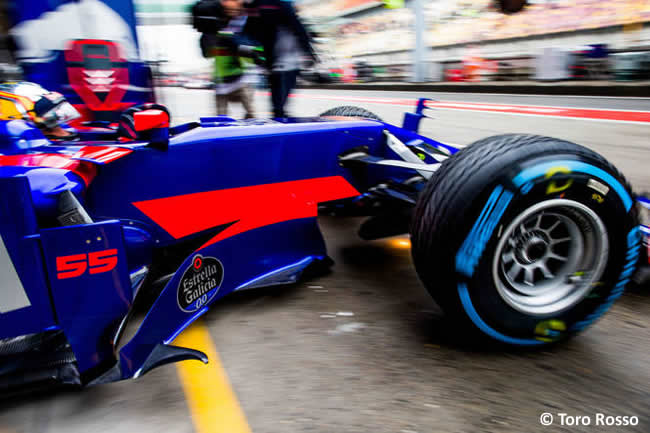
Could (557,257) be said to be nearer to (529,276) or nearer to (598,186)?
(529,276)

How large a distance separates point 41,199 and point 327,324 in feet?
3.84

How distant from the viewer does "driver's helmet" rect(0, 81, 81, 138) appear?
2203 mm

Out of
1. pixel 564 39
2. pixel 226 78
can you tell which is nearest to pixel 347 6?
pixel 564 39

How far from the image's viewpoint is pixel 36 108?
2281mm

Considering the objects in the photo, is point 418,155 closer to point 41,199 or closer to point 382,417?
point 382,417

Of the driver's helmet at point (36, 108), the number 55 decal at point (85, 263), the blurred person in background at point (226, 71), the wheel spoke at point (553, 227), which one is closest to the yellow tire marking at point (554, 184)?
the wheel spoke at point (553, 227)

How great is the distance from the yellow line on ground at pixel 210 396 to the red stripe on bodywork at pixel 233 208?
0.48 meters

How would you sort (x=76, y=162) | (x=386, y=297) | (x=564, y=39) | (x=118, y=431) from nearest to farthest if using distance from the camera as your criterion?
(x=118, y=431), (x=76, y=162), (x=386, y=297), (x=564, y=39)

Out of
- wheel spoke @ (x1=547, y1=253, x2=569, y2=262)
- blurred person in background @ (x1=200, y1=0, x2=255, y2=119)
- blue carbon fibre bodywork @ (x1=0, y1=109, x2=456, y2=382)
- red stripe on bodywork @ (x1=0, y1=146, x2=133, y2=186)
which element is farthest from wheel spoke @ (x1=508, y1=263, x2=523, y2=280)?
blurred person in background @ (x1=200, y1=0, x2=255, y2=119)

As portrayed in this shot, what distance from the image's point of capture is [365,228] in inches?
92.5

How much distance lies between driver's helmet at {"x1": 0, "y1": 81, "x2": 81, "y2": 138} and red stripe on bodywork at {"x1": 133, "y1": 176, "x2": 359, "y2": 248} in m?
0.75

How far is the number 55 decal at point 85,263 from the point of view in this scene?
4.84 feet

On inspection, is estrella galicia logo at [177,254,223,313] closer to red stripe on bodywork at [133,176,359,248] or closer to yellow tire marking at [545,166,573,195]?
red stripe on bodywork at [133,176,359,248]

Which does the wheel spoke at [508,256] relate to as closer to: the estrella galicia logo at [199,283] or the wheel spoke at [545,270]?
the wheel spoke at [545,270]
